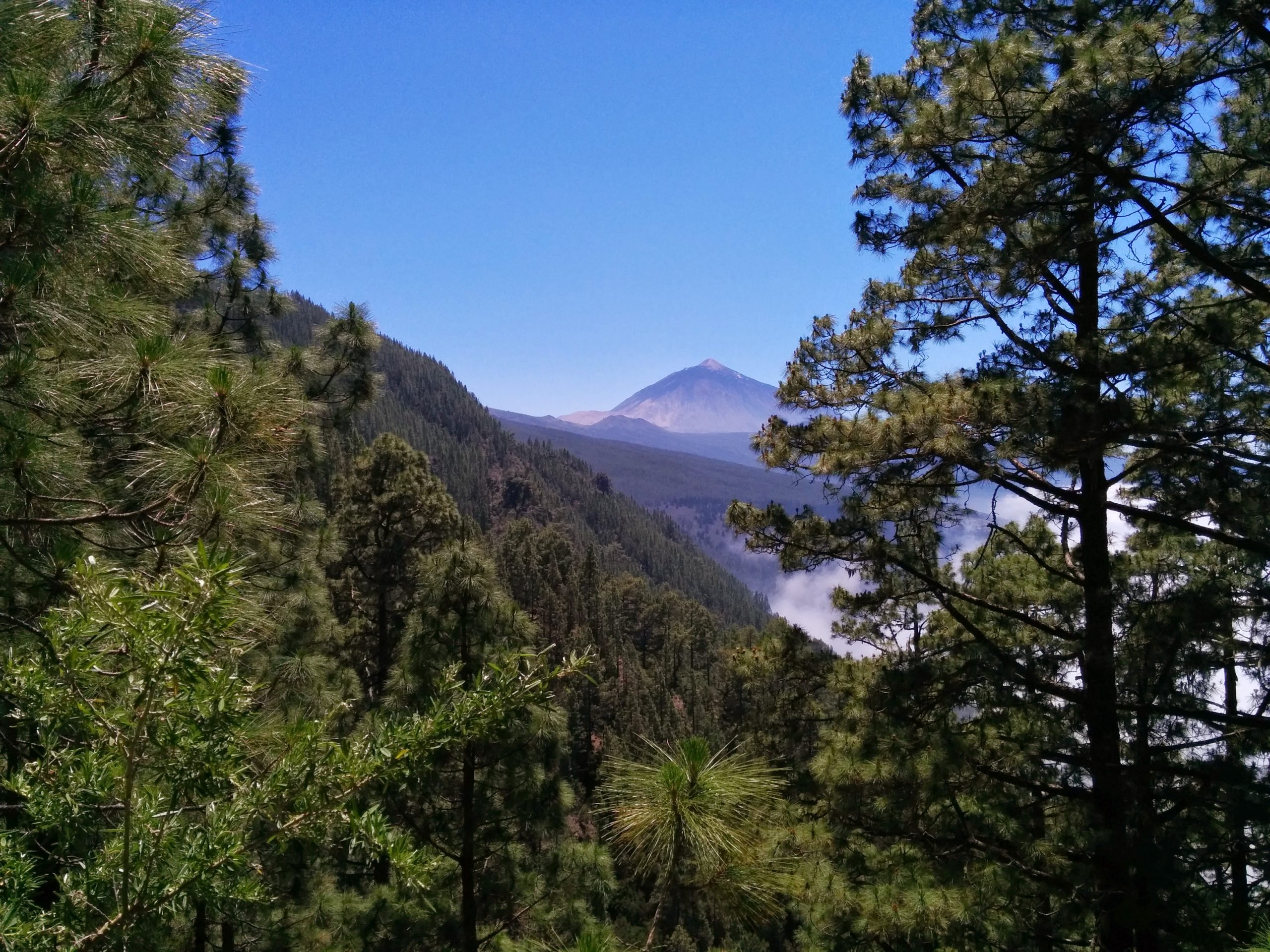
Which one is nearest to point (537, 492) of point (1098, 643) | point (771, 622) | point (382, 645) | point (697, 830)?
point (382, 645)

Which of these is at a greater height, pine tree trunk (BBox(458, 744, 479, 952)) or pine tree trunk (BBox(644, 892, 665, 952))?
pine tree trunk (BBox(644, 892, 665, 952))

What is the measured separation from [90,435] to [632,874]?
326 centimetres

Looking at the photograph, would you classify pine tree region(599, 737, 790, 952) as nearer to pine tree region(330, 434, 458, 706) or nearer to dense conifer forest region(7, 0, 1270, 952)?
dense conifer forest region(7, 0, 1270, 952)

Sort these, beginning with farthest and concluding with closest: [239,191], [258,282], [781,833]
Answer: [258,282] < [239,191] < [781,833]

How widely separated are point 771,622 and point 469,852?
3940 millimetres

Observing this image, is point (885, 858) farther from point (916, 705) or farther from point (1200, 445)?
point (1200, 445)

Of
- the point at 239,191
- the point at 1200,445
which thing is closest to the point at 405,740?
the point at 1200,445

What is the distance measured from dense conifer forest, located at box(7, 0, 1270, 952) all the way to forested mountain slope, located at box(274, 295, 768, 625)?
94.6 meters

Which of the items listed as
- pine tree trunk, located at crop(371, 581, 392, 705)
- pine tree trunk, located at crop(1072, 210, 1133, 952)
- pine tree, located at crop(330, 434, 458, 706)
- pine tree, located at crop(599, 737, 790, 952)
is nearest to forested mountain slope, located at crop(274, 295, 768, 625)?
pine tree, located at crop(330, 434, 458, 706)

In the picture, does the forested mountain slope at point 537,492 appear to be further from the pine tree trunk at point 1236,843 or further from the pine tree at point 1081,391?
the pine tree trunk at point 1236,843

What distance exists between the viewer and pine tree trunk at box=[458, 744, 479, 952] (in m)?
6.31

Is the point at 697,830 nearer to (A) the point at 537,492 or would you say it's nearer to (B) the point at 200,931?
(B) the point at 200,931

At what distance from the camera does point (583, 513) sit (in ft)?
509

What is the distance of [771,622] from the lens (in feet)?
A: 27.2
